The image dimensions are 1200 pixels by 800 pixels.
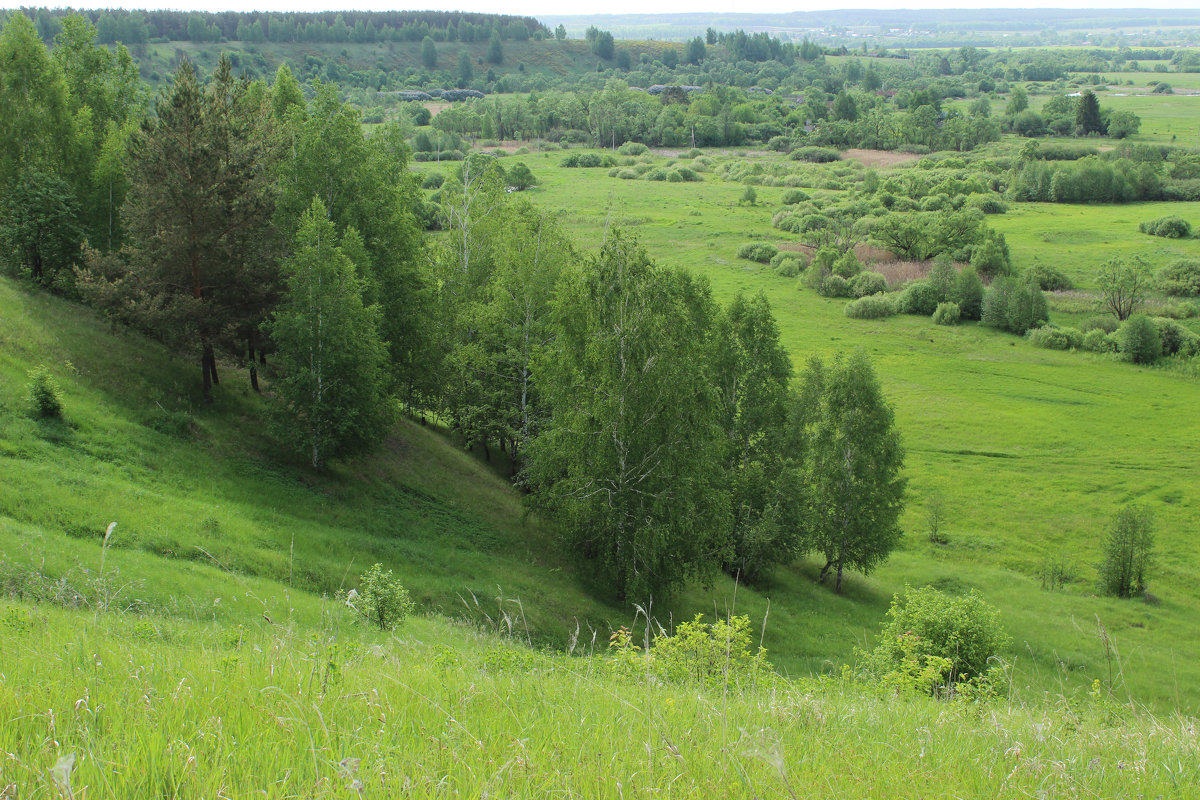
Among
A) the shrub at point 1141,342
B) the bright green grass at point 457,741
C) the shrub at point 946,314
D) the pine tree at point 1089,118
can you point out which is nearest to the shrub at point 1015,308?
the shrub at point 946,314

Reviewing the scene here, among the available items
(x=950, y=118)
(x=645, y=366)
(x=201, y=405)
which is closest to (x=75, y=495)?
(x=201, y=405)

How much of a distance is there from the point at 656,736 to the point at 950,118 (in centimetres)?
20778

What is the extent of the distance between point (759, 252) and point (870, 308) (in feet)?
64.2

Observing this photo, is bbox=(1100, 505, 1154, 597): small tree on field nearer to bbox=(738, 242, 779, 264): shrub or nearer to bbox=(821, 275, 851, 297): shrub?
bbox=(821, 275, 851, 297): shrub

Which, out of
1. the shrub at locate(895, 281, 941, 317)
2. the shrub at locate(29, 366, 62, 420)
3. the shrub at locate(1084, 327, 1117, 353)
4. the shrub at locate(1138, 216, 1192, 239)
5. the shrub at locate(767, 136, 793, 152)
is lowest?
the shrub at locate(1084, 327, 1117, 353)

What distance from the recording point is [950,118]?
18450cm

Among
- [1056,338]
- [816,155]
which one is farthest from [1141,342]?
[816,155]

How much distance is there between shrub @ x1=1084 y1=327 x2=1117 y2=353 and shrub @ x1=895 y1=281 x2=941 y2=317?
47.1 feet

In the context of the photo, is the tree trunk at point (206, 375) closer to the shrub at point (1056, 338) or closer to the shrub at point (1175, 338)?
the shrub at point (1056, 338)

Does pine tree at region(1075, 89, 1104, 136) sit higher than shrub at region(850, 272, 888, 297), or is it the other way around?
pine tree at region(1075, 89, 1104, 136)

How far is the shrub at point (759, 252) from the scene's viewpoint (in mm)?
97125

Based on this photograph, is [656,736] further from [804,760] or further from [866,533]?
[866,533]

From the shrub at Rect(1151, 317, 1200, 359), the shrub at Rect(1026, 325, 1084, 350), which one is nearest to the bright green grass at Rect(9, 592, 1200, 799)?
the shrub at Rect(1026, 325, 1084, 350)

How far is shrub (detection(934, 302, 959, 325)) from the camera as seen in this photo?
79625 millimetres
